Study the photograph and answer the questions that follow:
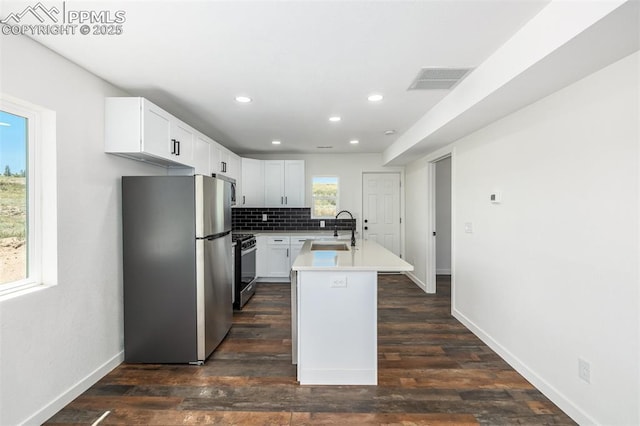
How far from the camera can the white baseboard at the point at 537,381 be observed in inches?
75.2

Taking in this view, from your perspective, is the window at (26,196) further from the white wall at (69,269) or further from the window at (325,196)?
the window at (325,196)

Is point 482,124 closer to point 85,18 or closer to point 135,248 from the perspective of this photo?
point 85,18

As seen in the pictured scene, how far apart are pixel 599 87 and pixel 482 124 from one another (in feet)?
3.88

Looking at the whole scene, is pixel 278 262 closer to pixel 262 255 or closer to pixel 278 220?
pixel 262 255

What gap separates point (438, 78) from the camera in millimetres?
2430

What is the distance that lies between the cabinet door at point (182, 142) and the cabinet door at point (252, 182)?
2094mm

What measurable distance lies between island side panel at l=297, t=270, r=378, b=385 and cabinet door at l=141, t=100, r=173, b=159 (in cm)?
168

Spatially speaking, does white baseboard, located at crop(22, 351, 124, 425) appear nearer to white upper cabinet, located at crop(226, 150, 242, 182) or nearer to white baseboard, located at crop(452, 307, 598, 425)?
white upper cabinet, located at crop(226, 150, 242, 182)

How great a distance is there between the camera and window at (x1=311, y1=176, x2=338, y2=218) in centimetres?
595

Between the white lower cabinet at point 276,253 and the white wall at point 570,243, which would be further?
the white lower cabinet at point 276,253

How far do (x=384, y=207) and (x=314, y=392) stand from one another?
4215 mm

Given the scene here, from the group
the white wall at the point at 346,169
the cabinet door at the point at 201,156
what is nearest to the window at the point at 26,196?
the cabinet door at the point at 201,156

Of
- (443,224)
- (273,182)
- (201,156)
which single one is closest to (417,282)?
(443,224)

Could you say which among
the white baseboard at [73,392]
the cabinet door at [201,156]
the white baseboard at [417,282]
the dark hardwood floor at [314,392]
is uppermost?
the cabinet door at [201,156]
